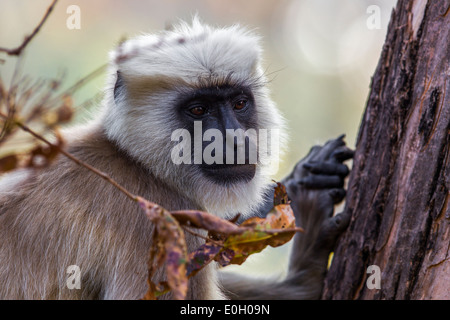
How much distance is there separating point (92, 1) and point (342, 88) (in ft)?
22.7

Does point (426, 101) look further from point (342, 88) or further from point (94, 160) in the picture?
point (342, 88)

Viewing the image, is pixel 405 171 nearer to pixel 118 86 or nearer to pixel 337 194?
pixel 337 194

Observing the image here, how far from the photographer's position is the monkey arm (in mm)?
5043

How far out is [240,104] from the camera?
14.4ft

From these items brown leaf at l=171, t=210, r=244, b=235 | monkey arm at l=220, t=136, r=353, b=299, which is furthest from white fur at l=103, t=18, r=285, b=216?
brown leaf at l=171, t=210, r=244, b=235

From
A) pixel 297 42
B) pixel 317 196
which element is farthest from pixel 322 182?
pixel 297 42

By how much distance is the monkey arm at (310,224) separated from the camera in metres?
5.04

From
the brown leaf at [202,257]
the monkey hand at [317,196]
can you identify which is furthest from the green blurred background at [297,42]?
the brown leaf at [202,257]

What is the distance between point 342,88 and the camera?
14.6m

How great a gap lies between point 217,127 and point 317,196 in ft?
5.36

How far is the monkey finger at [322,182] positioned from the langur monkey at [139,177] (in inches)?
20.4

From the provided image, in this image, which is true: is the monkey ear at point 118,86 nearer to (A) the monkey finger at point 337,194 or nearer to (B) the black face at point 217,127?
(B) the black face at point 217,127
